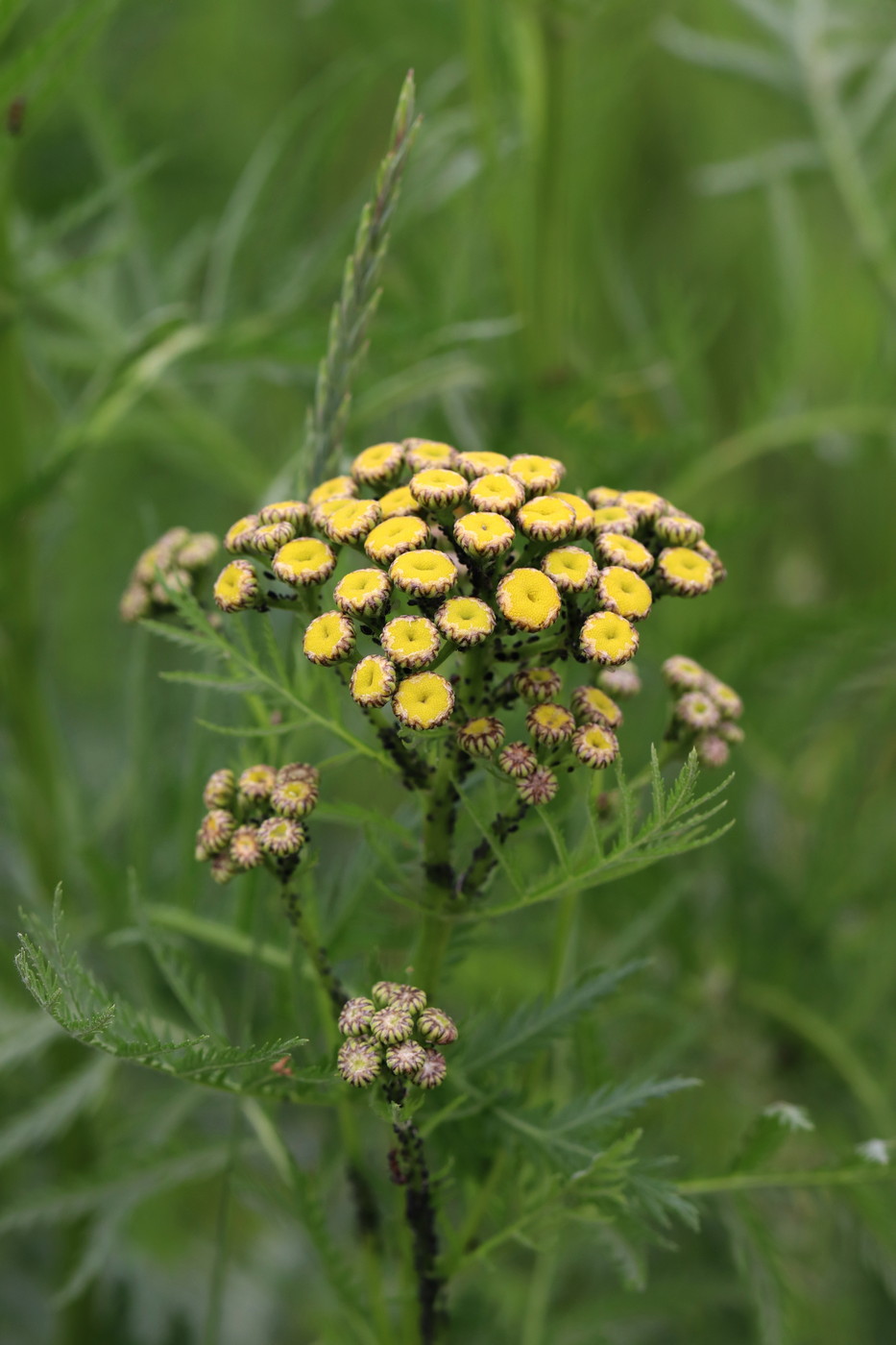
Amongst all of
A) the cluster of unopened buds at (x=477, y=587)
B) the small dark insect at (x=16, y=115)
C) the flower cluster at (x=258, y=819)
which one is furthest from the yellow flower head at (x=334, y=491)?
the small dark insect at (x=16, y=115)

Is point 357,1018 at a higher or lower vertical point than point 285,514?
lower

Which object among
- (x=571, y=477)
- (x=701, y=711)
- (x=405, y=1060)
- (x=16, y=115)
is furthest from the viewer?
(x=571, y=477)

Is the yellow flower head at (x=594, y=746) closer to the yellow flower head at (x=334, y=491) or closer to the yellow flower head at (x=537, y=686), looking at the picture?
the yellow flower head at (x=537, y=686)

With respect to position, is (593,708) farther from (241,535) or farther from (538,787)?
(241,535)

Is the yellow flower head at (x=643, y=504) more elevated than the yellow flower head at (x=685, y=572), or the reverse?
the yellow flower head at (x=643, y=504)

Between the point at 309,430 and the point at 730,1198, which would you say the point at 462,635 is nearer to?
the point at 309,430

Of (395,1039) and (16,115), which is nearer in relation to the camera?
(395,1039)

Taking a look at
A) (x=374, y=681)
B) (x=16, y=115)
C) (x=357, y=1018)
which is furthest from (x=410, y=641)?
(x=16, y=115)

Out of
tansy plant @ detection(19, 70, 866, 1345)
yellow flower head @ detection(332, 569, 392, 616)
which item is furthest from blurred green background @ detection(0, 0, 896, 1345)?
yellow flower head @ detection(332, 569, 392, 616)
